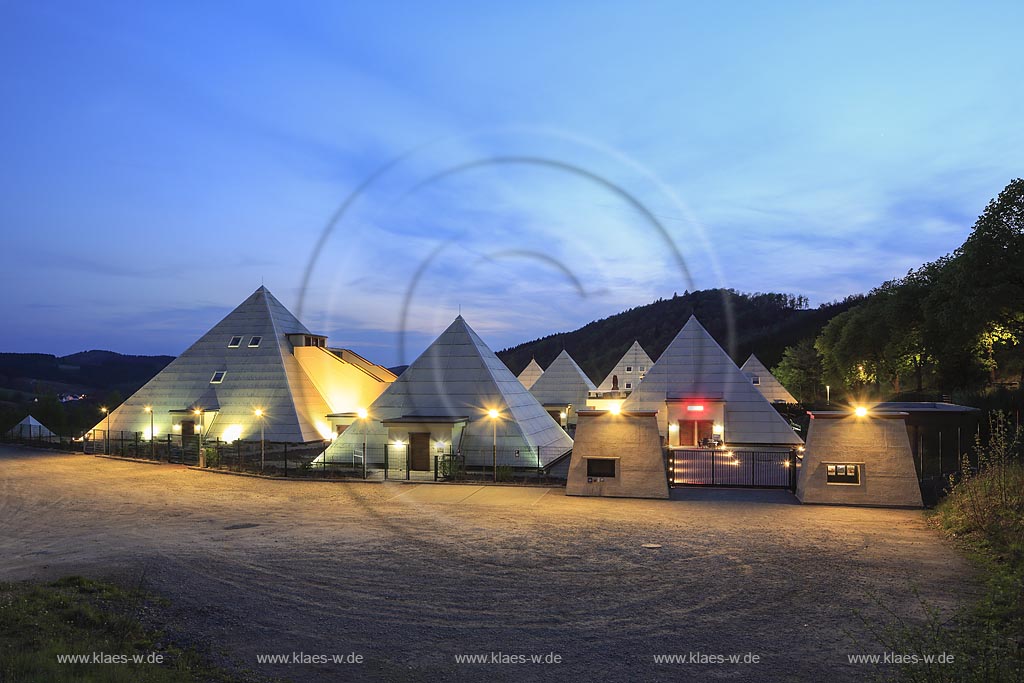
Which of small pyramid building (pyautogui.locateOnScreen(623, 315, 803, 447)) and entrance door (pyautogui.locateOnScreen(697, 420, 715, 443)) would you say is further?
entrance door (pyautogui.locateOnScreen(697, 420, 715, 443))

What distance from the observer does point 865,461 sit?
1833 centimetres

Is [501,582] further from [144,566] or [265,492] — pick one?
[265,492]

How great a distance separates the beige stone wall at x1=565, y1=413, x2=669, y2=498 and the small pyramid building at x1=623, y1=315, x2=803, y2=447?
12.4 m

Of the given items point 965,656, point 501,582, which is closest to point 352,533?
point 501,582

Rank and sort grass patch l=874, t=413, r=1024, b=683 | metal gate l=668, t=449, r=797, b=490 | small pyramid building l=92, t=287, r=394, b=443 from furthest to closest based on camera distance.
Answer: small pyramid building l=92, t=287, r=394, b=443
metal gate l=668, t=449, r=797, b=490
grass patch l=874, t=413, r=1024, b=683

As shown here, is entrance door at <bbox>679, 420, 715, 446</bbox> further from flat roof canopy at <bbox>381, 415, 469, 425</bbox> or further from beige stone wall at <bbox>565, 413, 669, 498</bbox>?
beige stone wall at <bbox>565, 413, 669, 498</bbox>

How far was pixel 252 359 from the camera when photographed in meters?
39.5

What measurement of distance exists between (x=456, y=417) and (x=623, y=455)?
9126 mm

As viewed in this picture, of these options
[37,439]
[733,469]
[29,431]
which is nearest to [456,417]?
[733,469]

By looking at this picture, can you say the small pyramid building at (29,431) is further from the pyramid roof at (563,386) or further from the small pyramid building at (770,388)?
the small pyramid building at (770,388)

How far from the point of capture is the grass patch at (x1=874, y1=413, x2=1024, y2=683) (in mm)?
6930

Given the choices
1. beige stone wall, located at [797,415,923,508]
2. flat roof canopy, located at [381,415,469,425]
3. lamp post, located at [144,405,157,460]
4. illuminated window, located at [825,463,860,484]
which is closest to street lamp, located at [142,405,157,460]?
lamp post, located at [144,405,157,460]

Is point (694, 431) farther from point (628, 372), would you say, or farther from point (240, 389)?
point (628, 372)

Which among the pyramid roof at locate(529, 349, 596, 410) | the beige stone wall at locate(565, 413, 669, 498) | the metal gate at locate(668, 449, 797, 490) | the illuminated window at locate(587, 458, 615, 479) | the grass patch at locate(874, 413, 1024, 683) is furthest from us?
the pyramid roof at locate(529, 349, 596, 410)
